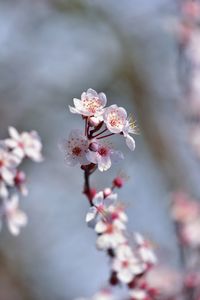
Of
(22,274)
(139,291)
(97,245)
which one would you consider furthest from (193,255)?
(22,274)

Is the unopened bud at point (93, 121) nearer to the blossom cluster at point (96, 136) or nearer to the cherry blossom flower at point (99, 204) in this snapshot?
the blossom cluster at point (96, 136)

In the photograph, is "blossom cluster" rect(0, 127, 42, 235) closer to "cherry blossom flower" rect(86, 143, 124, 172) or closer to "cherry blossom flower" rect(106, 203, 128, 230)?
"cherry blossom flower" rect(106, 203, 128, 230)

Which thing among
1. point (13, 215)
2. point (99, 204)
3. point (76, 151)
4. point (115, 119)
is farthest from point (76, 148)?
point (13, 215)

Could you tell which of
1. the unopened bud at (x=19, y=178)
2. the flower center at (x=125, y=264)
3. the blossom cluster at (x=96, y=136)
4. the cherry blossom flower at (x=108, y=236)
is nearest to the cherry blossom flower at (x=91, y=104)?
the blossom cluster at (x=96, y=136)

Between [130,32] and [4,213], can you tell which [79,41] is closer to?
[130,32]

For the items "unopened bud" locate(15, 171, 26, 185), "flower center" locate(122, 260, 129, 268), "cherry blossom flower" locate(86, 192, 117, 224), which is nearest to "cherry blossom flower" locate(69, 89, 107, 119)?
"cherry blossom flower" locate(86, 192, 117, 224)

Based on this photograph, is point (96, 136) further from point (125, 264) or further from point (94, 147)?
point (125, 264)
